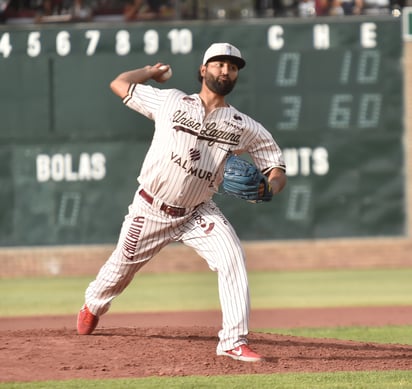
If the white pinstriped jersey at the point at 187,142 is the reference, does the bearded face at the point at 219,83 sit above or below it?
above

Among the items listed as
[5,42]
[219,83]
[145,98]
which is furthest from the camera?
[5,42]

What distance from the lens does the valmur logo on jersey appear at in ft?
46.3

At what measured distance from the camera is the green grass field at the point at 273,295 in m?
8.23

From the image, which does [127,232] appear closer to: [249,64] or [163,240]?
[163,240]

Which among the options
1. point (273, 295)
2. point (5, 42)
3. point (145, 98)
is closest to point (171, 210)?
point (145, 98)

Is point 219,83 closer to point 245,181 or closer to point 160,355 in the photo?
point 245,181

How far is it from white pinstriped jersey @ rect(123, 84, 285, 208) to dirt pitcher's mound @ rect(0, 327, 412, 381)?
94 cm

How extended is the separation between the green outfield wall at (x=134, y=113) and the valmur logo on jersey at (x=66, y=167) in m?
0.01

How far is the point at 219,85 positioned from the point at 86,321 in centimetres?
184

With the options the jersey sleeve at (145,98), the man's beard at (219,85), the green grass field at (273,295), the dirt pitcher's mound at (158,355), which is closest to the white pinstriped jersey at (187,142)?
the jersey sleeve at (145,98)

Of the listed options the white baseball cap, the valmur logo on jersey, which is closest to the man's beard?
the white baseball cap

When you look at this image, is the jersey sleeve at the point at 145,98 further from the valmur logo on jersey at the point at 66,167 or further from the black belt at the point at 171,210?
the valmur logo on jersey at the point at 66,167

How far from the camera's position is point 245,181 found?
6.15 meters

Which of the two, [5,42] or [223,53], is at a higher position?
[223,53]
